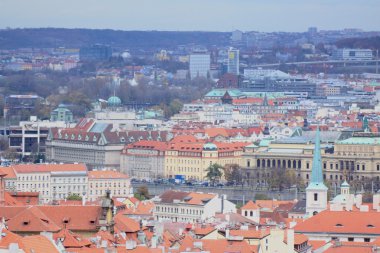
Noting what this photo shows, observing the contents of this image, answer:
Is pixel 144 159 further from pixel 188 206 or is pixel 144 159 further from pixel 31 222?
pixel 31 222

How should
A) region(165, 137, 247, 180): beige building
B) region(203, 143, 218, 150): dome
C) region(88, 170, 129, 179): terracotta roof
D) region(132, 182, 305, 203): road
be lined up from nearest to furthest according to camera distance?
1. region(132, 182, 305, 203): road
2. region(88, 170, 129, 179): terracotta roof
3. region(165, 137, 247, 180): beige building
4. region(203, 143, 218, 150): dome

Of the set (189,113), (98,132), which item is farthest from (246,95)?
(98,132)

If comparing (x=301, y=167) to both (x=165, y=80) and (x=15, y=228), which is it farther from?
(x=165, y=80)

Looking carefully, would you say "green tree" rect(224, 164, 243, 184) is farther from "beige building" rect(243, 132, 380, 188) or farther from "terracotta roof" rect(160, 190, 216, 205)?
"terracotta roof" rect(160, 190, 216, 205)

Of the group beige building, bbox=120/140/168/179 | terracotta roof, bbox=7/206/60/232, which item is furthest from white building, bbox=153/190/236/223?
beige building, bbox=120/140/168/179

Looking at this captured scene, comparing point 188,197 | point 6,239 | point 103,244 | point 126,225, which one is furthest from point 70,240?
point 188,197

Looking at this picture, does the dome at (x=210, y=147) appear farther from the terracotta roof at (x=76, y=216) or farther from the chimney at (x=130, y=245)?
the chimney at (x=130, y=245)
